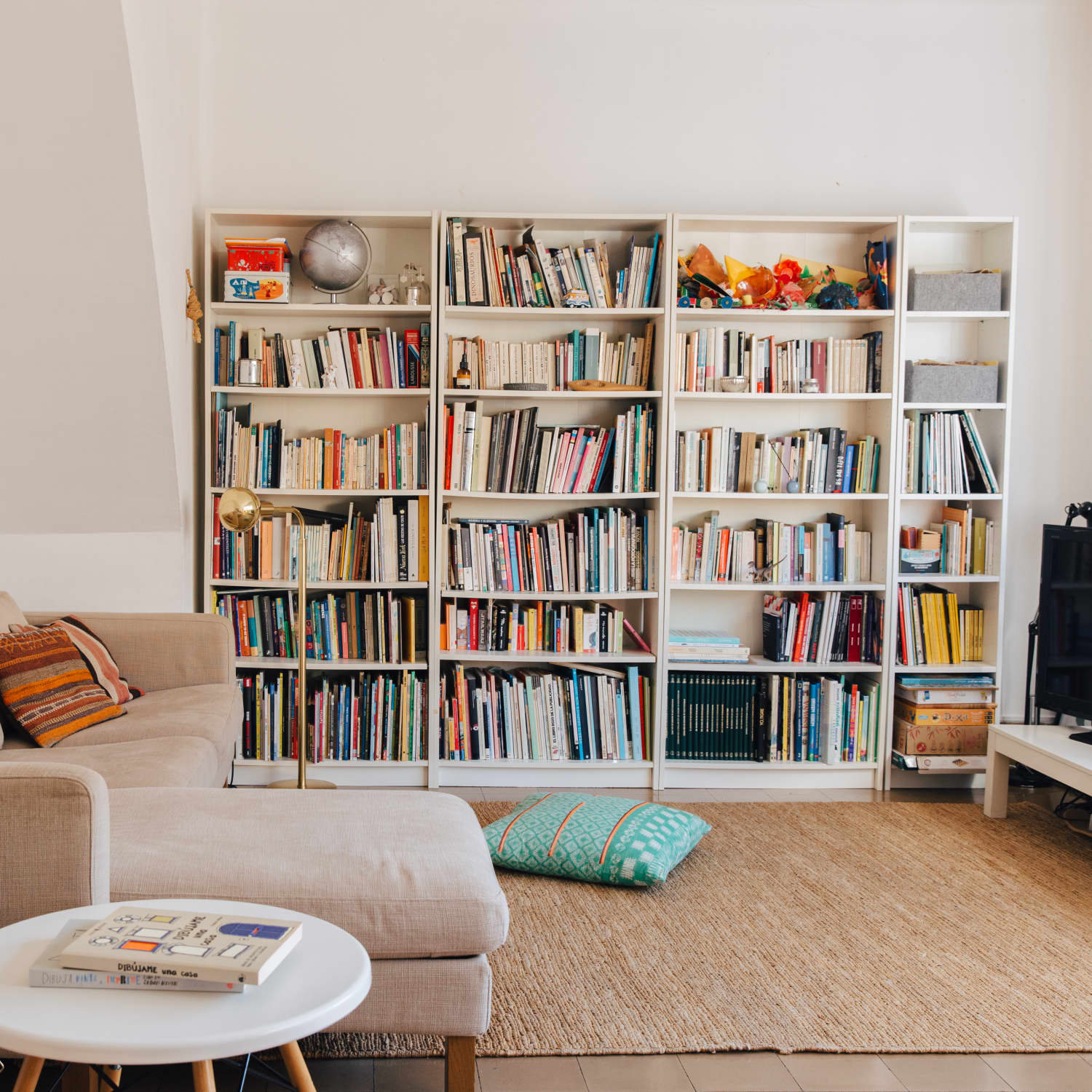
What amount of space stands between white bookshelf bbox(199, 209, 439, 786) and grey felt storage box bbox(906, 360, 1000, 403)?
1.79m

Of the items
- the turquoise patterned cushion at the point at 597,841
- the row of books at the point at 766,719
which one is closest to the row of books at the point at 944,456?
the row of books at the point at 766,719

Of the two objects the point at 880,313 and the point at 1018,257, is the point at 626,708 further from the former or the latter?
the point at 1018,257

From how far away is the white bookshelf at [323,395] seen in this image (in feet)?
12.3

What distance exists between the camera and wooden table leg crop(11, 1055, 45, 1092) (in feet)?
4.40

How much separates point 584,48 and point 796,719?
106 inches

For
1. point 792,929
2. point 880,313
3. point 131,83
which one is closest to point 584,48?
point 880,313

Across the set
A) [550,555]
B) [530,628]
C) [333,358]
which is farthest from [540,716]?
[333,358]

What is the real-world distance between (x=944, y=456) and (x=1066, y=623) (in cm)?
76

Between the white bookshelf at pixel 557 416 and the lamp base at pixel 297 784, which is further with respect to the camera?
the white bookshelf at pixel 557 416

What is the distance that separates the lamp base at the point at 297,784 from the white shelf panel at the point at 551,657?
60cm

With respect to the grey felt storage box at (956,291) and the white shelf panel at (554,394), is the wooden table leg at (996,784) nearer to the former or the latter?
the grey felt storage box at (956,291)

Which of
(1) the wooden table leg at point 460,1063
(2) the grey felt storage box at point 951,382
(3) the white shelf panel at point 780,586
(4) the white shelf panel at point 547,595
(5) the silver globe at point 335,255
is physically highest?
(5) the silver globe at point 335,255

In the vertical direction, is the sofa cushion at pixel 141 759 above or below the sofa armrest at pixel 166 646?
below

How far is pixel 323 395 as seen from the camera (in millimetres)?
3918
